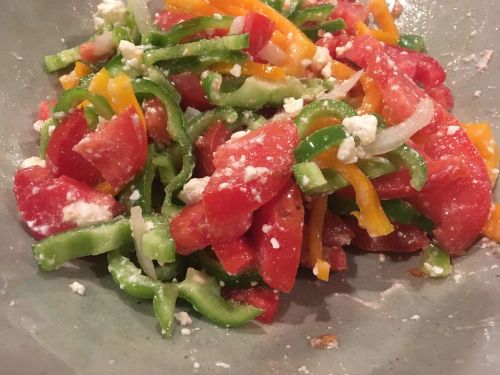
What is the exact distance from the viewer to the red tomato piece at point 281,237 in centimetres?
206

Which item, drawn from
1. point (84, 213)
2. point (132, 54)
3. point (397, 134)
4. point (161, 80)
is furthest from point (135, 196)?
point (397, 134)

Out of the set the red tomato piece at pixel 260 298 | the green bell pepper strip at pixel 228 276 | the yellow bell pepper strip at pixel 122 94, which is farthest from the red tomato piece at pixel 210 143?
the red tomato piece at pixel 260 298

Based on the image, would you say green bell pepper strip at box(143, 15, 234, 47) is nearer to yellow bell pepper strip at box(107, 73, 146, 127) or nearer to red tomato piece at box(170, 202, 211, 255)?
yellow bell pepper strip at box(107, 73, 146, 127)

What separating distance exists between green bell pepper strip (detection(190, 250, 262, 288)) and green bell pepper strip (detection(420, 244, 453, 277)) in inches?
25.7

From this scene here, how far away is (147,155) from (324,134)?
2.26 feet

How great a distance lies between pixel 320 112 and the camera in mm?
2152

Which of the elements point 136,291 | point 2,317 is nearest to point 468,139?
point 136,291

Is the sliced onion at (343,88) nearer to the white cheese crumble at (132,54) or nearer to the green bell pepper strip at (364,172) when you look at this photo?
the green bell pepper strip at (364,172)

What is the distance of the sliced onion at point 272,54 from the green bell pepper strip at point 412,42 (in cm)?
88

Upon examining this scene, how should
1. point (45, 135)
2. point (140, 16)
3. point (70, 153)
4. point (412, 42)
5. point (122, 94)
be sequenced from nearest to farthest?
point (122, 94) < point (70, 153) < point (45, 135) < point (140, 16) < point (412, 42)

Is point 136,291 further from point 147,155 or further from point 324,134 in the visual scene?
point 324,134

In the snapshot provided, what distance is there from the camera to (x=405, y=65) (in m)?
2.69

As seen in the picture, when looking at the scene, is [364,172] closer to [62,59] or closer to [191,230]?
[191,230]

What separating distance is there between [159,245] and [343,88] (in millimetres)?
929
